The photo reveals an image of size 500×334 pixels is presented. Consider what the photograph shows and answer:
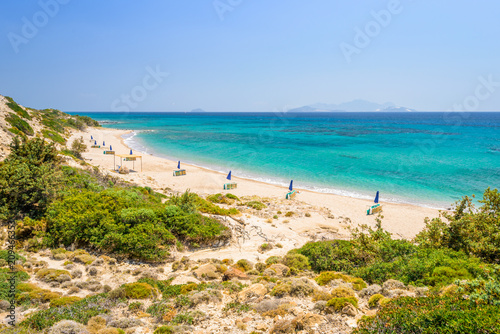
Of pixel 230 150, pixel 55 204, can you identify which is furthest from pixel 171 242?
pixel 230 150

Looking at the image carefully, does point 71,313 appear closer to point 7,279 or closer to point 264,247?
point 7,279

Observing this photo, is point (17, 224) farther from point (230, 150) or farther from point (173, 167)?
point (230, 150)

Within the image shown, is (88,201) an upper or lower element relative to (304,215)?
upper

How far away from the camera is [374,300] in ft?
23.0

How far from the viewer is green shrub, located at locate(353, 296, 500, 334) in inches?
164

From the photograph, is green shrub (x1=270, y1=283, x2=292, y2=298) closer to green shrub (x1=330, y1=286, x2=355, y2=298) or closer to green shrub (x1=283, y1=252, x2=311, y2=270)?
green shrub (x1=330, y1=286, x2=355, y2=298)

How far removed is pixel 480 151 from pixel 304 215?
47.9 metres

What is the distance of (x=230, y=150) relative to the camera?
51.1 metres

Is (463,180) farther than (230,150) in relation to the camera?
No

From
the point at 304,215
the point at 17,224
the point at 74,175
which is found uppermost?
the point at 74,175

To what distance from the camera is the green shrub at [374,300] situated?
6.90m

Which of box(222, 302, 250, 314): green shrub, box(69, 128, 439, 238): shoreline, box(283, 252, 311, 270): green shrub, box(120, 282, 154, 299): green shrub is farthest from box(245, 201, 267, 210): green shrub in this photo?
box(222, 302, 250, 314): green shrub

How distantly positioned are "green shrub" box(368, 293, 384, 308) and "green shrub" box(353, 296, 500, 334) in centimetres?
126

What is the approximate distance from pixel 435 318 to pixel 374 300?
2.55 meters
